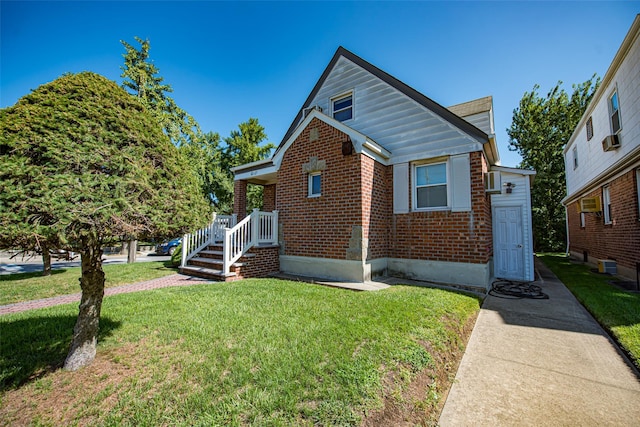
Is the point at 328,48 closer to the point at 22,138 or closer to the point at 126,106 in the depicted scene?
the point at 126,106

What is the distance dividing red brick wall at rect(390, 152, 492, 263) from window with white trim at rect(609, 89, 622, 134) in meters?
6.47

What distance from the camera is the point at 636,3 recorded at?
27.1ft

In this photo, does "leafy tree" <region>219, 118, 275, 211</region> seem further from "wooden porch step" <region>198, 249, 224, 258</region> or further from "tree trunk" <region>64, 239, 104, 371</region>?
"tree trunk" <region>64, 239, 104, 371</region>

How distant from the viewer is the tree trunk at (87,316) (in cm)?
270

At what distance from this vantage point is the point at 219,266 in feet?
25.5

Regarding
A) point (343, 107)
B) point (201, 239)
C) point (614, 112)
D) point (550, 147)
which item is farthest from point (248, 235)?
point (550, 147)

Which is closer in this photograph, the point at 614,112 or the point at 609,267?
the point at 609,267

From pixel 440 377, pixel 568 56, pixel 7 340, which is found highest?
pixel 568 56

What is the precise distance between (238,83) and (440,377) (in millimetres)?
13539

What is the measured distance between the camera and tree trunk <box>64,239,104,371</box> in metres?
2.70

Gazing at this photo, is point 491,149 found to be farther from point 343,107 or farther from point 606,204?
point 606,204

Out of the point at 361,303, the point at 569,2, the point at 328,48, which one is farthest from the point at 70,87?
the point at 569,2

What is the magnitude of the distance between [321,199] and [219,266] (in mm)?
3679

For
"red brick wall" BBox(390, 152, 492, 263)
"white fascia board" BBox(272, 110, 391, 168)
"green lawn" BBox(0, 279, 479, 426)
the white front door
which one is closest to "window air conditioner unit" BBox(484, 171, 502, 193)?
"red brick wall" BBox(390, 152, 492, 263)
